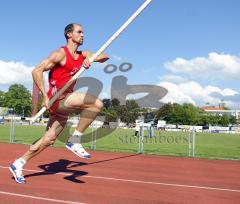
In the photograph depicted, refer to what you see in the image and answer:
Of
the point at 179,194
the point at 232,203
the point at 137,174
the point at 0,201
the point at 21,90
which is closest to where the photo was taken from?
the point at 0,201

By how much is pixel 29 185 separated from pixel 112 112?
1660 inches

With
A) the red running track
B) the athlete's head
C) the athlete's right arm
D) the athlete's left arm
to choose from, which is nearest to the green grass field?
the red running track

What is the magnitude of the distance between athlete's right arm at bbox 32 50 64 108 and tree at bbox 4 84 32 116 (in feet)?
379

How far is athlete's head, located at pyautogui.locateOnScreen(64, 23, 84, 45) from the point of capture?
6.53m

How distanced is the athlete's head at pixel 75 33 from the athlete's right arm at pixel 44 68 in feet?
1.34

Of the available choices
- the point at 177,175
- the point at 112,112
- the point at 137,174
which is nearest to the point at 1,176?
the point at 137,174

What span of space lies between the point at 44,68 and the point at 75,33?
0.78 m

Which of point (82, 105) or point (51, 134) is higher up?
point (82, 105)

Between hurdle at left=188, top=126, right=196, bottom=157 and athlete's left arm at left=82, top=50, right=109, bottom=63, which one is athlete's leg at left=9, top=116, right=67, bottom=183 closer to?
athlete's left arm at left=82, top=50, right=109, bottom=63

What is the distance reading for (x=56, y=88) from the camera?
6449mm

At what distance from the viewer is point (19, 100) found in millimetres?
121125

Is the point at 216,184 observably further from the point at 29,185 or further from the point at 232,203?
the point at 29,185

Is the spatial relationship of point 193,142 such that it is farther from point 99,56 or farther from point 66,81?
point 66,81

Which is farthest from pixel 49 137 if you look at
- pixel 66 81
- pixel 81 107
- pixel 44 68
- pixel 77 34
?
pixel 77 34
